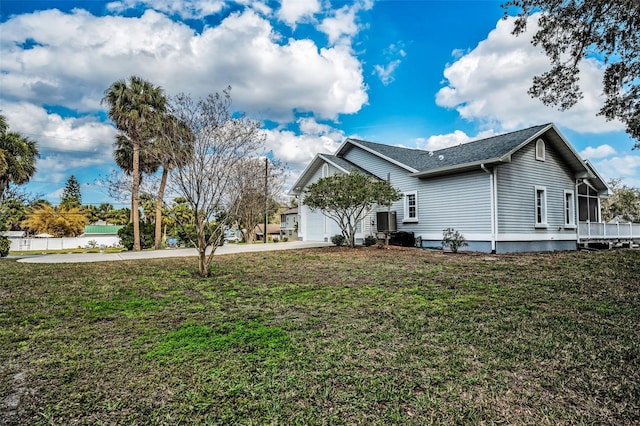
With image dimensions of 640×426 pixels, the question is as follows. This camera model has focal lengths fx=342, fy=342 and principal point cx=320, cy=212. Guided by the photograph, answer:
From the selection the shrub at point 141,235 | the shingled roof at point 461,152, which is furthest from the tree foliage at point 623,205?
the shrub at point 141,235

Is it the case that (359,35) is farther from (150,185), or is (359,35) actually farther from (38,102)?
(38,102)

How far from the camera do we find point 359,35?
506 inches

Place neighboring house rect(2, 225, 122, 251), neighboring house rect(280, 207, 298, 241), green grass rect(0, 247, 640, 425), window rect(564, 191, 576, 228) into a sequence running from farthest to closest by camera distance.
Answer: neighboring house rect(280, 207, 298, 241) < neighboring house rect(2, 225, 122, 251) < window rect(564, 191, 576, 228) < green grass rect(0, 247, 640, 425)

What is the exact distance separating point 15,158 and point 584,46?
29.4 m

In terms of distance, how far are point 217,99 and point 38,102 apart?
13.5 m

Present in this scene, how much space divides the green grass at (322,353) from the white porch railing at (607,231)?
1082cm

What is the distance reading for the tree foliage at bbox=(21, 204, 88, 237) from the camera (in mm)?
36850

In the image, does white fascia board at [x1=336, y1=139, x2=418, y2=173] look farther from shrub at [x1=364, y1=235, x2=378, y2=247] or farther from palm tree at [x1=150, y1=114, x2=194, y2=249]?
palm tree at [x1=150, y1=114, x2=194, y2=249]

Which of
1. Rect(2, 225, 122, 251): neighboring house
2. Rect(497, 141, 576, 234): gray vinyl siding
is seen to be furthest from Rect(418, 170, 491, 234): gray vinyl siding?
Rect(2, 225, 122, 251): neighboring house

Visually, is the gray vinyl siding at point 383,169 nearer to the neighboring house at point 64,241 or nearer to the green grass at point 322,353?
the green grass at point 322,353

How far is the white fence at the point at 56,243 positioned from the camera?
96.9 ft

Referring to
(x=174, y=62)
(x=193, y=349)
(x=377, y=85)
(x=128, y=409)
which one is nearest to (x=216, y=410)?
(x=128, y=409)

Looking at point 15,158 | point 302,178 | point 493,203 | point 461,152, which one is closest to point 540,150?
point 461,152

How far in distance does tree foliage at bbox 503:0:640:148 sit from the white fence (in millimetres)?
32308
